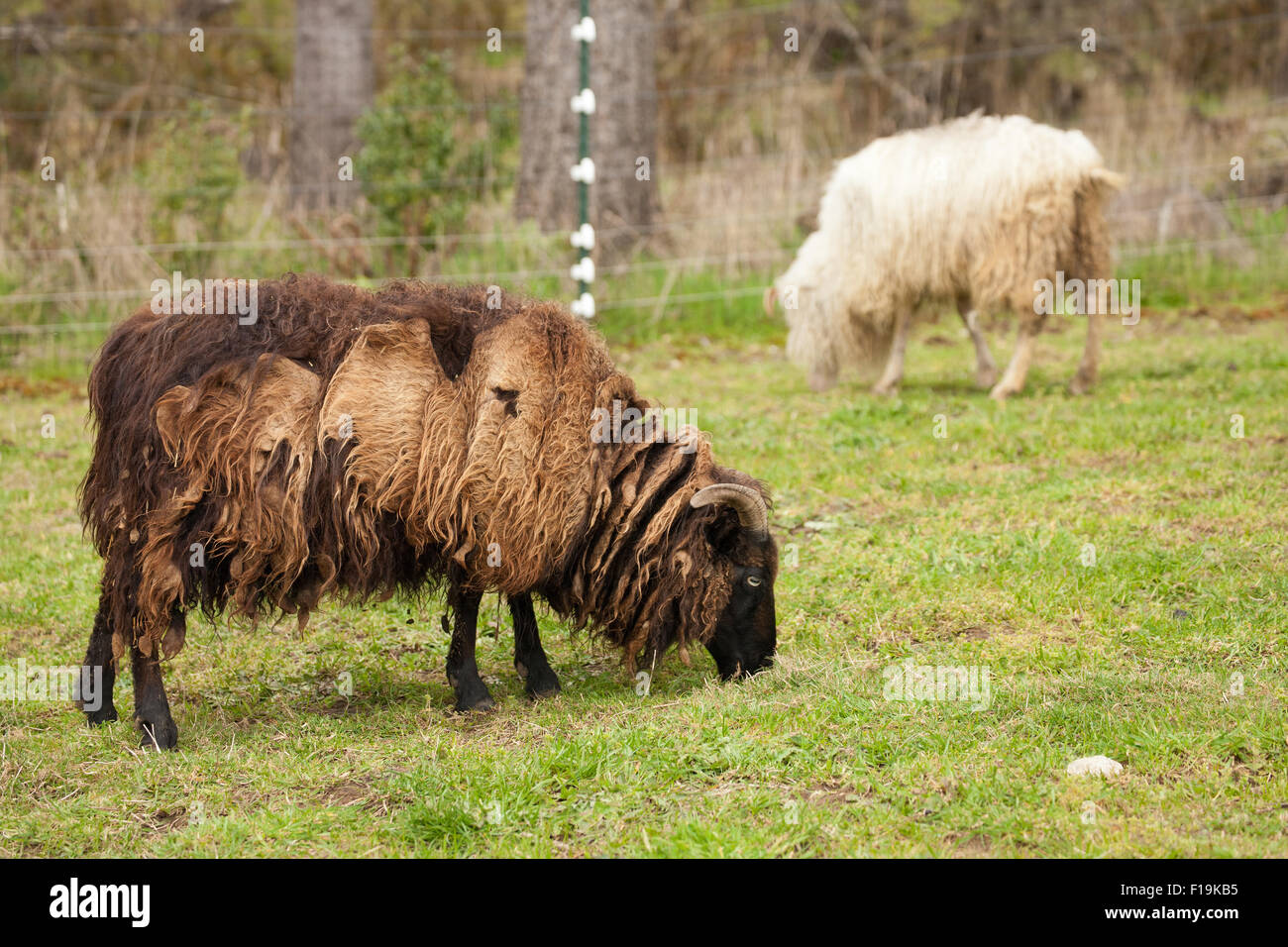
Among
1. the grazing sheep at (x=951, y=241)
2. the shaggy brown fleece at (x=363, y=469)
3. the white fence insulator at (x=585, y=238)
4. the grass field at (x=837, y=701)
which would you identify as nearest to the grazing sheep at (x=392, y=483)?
the shaggy brown fleece at (x=363, y=469)

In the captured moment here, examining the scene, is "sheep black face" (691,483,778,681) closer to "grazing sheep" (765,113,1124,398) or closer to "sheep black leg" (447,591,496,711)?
"sheep black leg" (447,591,496,711)

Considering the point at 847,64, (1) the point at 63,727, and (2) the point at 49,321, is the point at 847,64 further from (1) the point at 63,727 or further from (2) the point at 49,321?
(1) the point at 63,727

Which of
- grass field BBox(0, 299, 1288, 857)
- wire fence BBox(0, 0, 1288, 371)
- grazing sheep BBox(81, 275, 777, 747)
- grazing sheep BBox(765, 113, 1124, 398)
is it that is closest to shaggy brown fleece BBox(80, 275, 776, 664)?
grazing sheep BBox(81, 275, 777, 747)

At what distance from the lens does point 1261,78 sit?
1426 cm

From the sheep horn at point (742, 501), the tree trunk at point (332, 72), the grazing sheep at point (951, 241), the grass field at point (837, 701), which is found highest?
the tree trunk at point (332, 72)

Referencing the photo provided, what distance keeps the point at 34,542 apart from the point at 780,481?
4049 millimetres

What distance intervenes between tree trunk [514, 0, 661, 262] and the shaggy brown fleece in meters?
7.25

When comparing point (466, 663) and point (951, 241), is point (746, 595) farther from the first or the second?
point (951, 241)

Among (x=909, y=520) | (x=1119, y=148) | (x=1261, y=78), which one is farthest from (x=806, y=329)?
(x=1261, y=78)

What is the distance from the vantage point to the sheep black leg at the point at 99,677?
16.1 feet

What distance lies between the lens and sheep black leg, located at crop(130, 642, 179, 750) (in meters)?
4.68

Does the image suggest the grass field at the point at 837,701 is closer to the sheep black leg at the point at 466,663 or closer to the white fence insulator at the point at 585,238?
the sheep black leg at the point at 466,663

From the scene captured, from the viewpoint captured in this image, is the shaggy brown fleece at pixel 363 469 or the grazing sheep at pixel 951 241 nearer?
the shaggy brown fleece at pixel 363 469

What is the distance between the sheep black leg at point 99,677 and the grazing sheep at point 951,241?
610 centimetres
